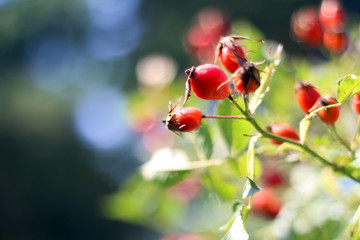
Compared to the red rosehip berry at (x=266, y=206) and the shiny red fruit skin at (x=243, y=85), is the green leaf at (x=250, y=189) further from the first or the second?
the red rosehip berry at (x=266, y=206)

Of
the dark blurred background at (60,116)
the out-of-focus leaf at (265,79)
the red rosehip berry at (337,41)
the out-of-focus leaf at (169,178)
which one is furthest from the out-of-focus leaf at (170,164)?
the dark blurred background at (60,116)

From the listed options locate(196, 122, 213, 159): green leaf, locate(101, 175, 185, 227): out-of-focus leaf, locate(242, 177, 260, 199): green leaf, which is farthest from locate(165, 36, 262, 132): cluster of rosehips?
locate(101, 175, 185, 227): out-of-focus leaf

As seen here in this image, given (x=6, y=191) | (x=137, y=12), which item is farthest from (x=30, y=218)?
(x=137, y=12)

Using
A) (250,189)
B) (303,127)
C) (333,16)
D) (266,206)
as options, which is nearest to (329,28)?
(333,16)

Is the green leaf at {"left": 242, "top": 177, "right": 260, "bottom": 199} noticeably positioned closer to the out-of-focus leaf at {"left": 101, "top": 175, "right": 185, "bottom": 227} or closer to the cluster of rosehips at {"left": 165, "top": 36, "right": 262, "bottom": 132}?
the cluster of rosehips at {"left": 165, "top": 36, "right": 262, "bottom": 132}

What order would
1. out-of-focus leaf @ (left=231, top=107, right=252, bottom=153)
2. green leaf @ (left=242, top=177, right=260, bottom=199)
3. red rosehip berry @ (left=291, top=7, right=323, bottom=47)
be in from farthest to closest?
1. red rosehip berry @ (left=291, top=7, right=323, bottom=47)
2. out-of-focus leaf @ (left=231, top=107, right=252, bottom=153)
3. green leaf @ (left=242, top=177, right=260, bottom=199)

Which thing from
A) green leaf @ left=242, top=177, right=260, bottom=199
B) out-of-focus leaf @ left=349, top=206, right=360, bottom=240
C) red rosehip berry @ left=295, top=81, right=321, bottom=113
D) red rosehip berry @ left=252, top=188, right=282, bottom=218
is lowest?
red rosehip berry @ left=252, top=188, right=282, bottom=218

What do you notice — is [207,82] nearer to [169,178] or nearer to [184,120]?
[184,120]

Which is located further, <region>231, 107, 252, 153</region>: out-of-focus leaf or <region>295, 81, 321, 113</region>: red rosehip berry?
<region>231, 107, 252, 153</region>: out-of-focus leaf

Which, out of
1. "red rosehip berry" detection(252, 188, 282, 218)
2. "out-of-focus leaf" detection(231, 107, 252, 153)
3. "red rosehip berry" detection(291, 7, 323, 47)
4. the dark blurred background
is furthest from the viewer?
the dark blurred background
